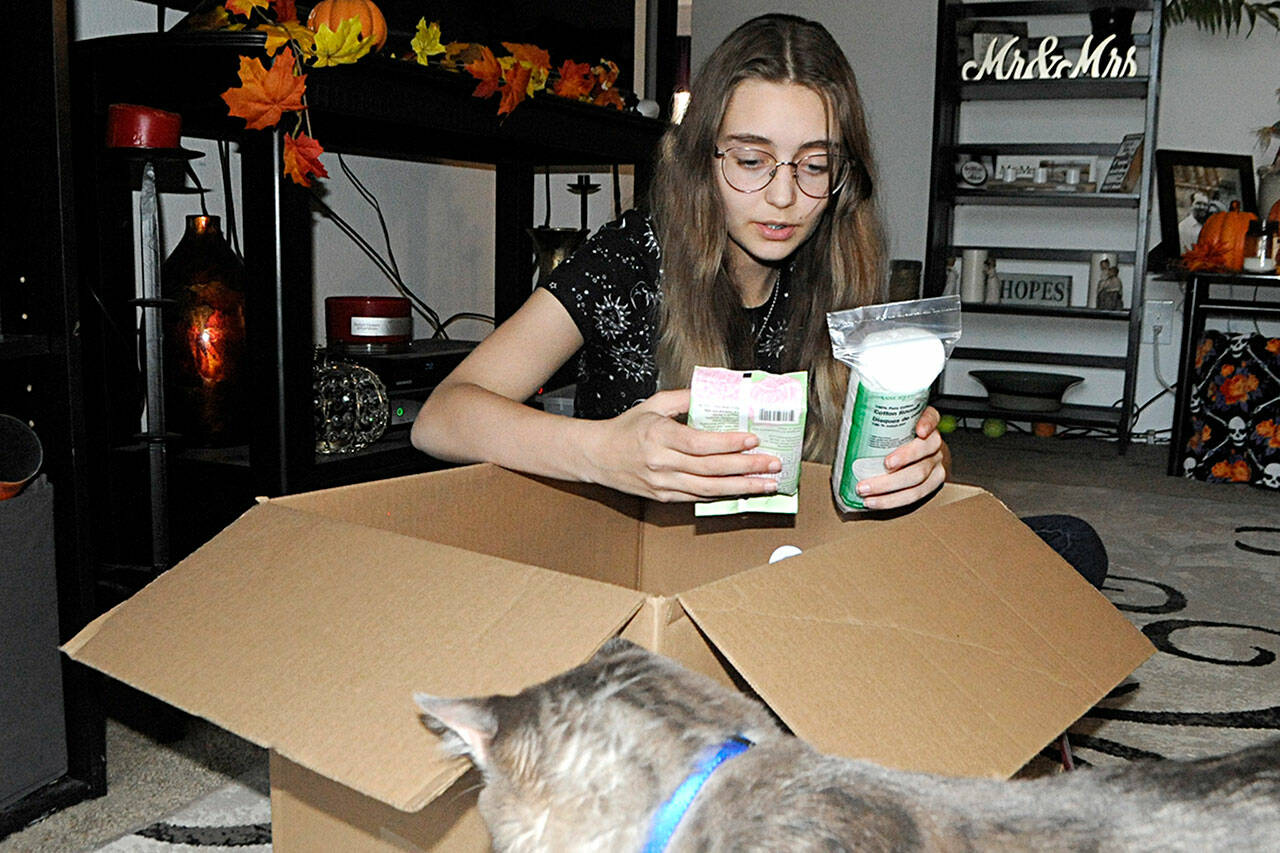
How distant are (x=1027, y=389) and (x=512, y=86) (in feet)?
8.70

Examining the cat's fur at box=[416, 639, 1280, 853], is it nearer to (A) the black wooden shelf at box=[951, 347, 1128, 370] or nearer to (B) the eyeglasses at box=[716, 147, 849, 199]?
(B) the eyeglasses at box=[716, 147, 849, 199]

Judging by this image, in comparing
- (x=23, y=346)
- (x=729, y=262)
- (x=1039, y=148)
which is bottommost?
(x=23, y=346)

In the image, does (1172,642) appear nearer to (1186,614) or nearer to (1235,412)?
(1186,614)

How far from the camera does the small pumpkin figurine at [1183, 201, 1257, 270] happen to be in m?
3.47

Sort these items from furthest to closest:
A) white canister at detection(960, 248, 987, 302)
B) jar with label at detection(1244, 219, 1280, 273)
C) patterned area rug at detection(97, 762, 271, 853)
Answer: white canister at detection(960, 248, 987, 302) → jar with label at detection(1244, 219, 1280, 273) → patterned area rug at detection(97, 762, 271, 853)

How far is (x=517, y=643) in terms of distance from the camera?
0.57 metres

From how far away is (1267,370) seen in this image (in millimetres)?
3271

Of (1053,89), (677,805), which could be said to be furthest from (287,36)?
(1053,89)

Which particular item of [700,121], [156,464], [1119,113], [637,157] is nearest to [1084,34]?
[1119,113]

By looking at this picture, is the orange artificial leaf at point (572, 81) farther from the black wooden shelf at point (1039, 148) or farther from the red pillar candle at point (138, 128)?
the black wooden shelf at point (1039, 148)

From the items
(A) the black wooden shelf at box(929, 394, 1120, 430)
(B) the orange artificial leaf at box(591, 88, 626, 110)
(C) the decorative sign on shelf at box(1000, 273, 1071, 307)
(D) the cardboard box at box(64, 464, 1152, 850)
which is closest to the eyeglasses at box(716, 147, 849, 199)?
(D) the cardboard box at box(64, 464, 1152, 850)

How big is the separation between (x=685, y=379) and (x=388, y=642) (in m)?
0.70

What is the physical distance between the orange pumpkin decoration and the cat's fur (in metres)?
1.30

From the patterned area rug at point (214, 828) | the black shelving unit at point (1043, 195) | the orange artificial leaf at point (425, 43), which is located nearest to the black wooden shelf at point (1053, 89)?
the black shelving unit at point (1043, 195)
